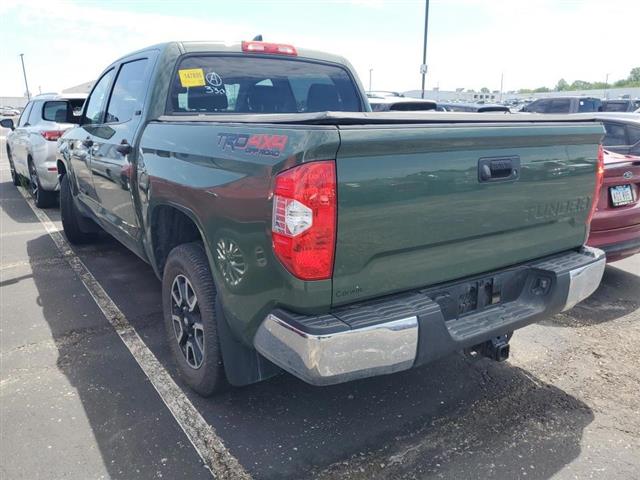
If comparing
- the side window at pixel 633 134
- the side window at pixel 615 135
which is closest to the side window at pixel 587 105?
the side window at pixel 615 135

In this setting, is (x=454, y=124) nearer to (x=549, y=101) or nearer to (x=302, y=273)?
(x=302, y=273)

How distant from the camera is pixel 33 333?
388 centimetres

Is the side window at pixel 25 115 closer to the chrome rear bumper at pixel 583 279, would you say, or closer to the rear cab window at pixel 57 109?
the rear cab window at pixel 57 109

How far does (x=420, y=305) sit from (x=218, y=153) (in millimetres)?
1169

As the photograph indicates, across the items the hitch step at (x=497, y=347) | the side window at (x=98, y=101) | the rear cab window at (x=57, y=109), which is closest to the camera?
the hitch step at (x=497, y=347)

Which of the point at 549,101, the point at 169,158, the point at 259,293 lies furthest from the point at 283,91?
the point at 549,101

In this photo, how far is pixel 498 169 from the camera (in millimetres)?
2449

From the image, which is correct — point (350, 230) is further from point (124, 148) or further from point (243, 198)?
point (124, 148)

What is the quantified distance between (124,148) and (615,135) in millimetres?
6010

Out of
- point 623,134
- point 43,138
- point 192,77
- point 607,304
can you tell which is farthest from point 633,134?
point 43,138

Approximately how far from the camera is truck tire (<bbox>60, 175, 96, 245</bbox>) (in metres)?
5.84

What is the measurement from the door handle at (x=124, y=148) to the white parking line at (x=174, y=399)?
1330mm

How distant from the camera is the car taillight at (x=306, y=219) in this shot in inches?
78.1

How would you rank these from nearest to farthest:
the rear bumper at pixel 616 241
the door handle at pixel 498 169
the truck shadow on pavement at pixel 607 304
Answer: the door handle at pixel 498 169, the truck shadow on pavement at pixel 607 304, the rear bumper at pixel 616 241
